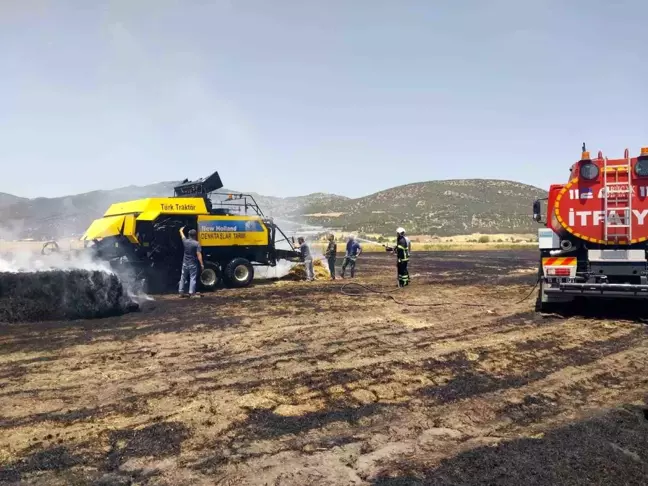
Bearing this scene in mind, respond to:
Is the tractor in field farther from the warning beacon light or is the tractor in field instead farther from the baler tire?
the warning beacon light

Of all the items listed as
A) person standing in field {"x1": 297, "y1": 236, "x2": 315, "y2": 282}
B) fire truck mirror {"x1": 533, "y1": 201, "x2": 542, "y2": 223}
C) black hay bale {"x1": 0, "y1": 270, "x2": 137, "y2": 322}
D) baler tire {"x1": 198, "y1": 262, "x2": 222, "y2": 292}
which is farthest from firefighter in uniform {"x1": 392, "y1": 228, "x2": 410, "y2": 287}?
black hay bale {"x1": 0, "y1": 270, "x2": 137, "y2": 322}

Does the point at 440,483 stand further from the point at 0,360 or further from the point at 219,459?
the point at 0,360

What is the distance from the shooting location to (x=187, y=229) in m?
13.5

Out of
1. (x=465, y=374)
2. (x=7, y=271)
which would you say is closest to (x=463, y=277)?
(x=465, y=374)

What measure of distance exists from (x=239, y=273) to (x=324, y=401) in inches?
391

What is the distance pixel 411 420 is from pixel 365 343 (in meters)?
2.86

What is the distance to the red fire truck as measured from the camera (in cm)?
876

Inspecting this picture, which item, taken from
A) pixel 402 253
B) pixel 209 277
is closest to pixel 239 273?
pixel 209 277

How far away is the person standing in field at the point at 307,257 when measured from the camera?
16.2 meters

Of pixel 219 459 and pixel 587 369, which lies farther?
pixel 587 369

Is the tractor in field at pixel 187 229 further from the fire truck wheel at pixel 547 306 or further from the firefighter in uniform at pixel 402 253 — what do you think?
the fire truck wheel at pixel 547 306

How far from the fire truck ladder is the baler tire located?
9632 mm

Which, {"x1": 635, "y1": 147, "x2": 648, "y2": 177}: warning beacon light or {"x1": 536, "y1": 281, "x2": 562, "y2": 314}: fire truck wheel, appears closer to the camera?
{"x1": 635, "y1": 147, "x2": 648, "y2": 177}: warning beacon light

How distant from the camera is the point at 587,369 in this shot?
19.9ft
